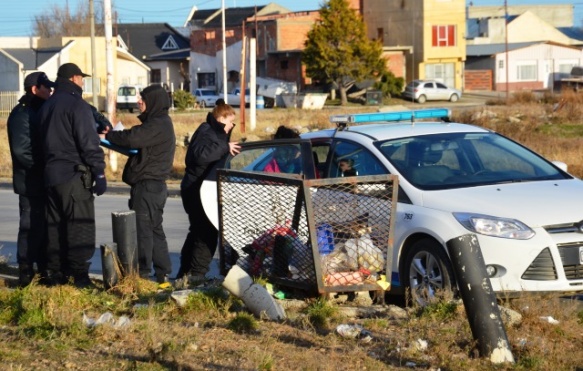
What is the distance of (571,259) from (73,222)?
419 centimetres

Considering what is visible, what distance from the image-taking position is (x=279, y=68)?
8412 centimetres

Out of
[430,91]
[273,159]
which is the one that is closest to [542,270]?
[273,159]

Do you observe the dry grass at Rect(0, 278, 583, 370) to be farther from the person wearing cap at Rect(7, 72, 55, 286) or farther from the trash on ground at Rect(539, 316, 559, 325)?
the person wearing cap at Rect(7, 72, 55, 286)

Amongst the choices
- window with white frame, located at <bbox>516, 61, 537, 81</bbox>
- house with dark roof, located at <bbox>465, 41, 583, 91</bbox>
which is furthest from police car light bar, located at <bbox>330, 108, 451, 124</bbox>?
window with white frame, located at <bbox>516, 61, 537, 81</bbox>

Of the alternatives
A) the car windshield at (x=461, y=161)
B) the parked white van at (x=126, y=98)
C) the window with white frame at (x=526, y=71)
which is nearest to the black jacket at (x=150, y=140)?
the car windshield at (x=461, y=161)

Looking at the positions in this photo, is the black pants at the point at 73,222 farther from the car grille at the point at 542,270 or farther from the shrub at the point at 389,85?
the shrub at the point at 389,85

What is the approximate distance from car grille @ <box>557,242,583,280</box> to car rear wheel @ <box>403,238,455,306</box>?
2.94 ft

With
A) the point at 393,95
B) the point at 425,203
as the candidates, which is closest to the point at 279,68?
the point at 393,95

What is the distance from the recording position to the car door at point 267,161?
982cm

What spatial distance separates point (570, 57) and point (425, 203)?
3344 inches

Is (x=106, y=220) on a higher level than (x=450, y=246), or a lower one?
lower

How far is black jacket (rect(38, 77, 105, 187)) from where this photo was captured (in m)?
8.95

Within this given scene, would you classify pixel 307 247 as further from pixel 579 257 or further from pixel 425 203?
pixel 579 257

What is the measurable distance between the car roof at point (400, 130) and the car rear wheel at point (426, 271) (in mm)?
1595
